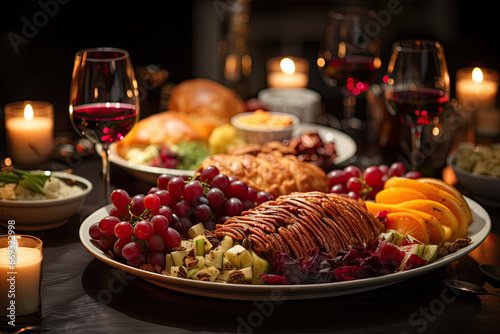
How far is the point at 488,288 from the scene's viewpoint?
5.36 feet

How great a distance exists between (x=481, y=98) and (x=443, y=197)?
101cm

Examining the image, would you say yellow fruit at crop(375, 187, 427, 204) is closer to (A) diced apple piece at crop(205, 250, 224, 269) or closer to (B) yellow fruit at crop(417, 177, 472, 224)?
(B) yellow fruit at crop(417, 177, 472, 224)

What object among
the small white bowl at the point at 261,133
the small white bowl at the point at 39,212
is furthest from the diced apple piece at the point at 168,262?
the small white bowl at the point at 261,133

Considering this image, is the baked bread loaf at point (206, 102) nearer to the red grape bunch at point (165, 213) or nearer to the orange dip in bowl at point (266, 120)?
the orange dip in bowl at point (266, 120)

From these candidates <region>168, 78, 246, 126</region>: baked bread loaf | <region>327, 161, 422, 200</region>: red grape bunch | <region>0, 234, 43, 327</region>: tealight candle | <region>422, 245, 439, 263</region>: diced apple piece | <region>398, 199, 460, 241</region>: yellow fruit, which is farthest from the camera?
<region>168, 78, 246, 126</region>: baked bread loaf

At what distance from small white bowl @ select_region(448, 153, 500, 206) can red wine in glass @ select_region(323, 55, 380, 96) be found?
2.28 feet

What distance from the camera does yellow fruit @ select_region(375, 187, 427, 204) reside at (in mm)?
1880

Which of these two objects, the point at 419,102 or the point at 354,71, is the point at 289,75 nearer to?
the point at 354,71

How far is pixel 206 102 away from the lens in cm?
300

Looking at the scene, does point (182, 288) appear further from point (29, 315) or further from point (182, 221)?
point (29, 315)

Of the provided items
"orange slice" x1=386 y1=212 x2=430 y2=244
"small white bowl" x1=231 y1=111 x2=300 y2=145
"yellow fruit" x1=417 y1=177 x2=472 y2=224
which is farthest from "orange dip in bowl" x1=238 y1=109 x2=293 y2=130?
"orange slice" x1=386 y1=212 x2=430 y2=244

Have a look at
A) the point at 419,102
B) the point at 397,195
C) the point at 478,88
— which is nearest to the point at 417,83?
the point at 419,102

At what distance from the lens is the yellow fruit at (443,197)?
1.84 meters

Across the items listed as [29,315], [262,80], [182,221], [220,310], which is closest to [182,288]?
[220,310]
